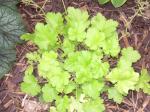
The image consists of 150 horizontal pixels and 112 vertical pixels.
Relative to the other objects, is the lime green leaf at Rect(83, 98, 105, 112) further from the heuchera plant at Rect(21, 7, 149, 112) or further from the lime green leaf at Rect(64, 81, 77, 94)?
the lime green leaf at Rect(64, 81, 77, 94)

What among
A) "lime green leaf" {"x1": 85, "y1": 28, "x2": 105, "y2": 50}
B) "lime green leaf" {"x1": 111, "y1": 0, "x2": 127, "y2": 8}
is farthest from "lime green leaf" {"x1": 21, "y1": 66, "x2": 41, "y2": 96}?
"lime green leaf" {"x1": 111, "y1": 0, "x2": 127, "y2": 8}

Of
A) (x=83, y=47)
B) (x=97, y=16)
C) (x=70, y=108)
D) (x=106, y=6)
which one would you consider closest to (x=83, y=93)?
(x=70, y=108)

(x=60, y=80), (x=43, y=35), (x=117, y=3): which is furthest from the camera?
(x=117, y=3)

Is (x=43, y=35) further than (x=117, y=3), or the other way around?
(x=117, y=3)

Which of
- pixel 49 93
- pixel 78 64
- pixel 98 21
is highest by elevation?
pixel 98 21

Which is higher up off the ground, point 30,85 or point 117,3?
point 117,3

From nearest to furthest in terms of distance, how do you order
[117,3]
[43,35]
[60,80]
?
1. [60,80]
2. [43,35]
3. [117,3]

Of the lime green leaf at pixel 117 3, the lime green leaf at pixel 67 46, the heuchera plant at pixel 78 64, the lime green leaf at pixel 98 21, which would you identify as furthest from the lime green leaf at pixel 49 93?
the lime green leaf at pixel 117 3

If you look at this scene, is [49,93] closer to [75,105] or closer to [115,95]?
[75,105]

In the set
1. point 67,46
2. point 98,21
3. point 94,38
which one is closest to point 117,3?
point 98,21
